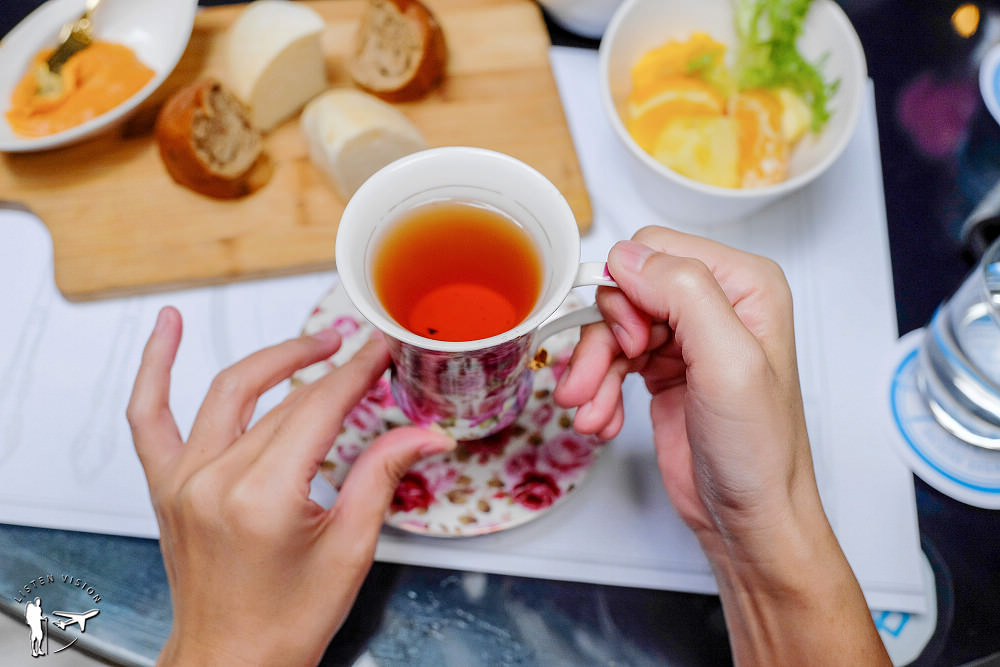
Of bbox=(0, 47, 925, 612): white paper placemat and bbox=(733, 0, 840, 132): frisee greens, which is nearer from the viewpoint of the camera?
bbox=(0, 47, 925, 612): white paper placemat

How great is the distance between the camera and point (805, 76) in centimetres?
110

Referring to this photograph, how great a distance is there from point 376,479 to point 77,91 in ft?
2.86

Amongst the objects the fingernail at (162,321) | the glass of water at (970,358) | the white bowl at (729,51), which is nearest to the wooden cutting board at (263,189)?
the white bowl at (729,51)

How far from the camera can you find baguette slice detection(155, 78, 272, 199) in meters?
1.09

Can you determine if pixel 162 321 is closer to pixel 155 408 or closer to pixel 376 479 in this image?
pixel 155 408

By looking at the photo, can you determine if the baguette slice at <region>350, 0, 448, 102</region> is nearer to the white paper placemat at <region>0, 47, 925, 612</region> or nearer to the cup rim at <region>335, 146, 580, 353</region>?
the white paper placemat at <region>0, 47, 925, 612</region>

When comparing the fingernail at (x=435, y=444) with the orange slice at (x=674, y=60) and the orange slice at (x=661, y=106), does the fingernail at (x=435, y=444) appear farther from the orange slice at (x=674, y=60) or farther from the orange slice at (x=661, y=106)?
the orange slice at (x=674, y=60)

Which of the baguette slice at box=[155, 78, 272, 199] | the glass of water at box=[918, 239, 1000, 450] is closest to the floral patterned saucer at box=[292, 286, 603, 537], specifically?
the baguette slice at box=[155, 78, 272, 199]

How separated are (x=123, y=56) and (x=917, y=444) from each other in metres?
1.41

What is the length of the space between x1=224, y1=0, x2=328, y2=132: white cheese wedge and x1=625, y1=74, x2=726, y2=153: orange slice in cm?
52

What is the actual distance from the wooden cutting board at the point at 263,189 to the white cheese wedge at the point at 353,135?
0.20ft

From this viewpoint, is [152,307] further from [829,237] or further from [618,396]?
[829,237]

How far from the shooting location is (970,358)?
101cm

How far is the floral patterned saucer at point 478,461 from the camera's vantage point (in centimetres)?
89
